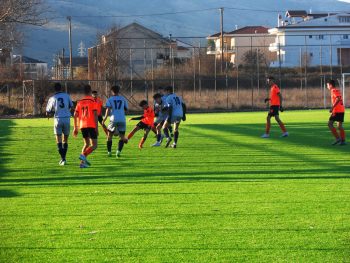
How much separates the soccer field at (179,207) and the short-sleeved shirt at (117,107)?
3.37ft

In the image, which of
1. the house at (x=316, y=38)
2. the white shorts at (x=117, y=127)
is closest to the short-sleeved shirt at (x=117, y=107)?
the white shorts at (x=117, y=127)

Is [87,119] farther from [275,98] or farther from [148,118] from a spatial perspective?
[275,98]

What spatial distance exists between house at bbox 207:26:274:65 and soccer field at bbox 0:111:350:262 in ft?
179

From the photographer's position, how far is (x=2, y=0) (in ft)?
86.3

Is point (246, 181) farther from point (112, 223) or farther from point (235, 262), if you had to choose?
point (235, 262)

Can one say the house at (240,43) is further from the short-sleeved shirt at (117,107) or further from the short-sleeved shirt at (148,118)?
the short-sleeved shirt at (117,107)

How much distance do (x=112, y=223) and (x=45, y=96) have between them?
45.5 meters

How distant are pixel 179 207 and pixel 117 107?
870 centimetres

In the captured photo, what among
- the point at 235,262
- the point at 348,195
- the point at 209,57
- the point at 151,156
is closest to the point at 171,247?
the point at 235,262

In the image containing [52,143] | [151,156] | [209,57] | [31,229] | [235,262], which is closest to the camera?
[235,262]

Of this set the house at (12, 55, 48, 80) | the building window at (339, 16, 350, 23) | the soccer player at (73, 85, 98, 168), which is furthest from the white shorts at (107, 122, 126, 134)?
the building window at (339, 16, 350, 23)

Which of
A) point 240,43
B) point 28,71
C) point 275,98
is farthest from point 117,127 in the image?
point 240,43

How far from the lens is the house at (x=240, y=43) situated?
7683 cm

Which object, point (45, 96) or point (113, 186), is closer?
point (113, 186)
